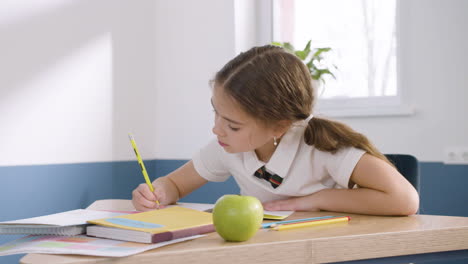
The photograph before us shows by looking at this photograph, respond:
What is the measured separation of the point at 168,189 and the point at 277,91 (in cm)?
46

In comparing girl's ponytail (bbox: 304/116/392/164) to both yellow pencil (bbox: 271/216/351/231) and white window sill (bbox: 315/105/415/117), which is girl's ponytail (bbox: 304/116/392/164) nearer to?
yellow pencil (bbox: 271/216/351/231)

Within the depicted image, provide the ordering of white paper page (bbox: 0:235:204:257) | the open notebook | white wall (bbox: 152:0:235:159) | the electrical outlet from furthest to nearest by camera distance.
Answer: white wall (bbox: 152:0:235:159), the electrical outlet, the open notebook, white paper page (bbox: 0:235:204:257)

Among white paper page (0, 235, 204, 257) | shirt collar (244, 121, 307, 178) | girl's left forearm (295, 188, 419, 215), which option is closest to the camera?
white paper page (0, 235, 204, 257)

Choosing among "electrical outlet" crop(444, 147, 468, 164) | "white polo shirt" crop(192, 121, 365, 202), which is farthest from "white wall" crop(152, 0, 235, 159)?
"white polo shirt" crop(192, 121, 365, 202)

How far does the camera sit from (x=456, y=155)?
2680 millimetres

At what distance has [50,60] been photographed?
8.40ft

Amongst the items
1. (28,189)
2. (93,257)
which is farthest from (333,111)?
(93,257)

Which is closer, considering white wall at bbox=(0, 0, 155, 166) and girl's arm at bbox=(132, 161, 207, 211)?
girl's arm at bbox=(132, 161, 207, 211)

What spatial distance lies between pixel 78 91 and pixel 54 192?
50 cm

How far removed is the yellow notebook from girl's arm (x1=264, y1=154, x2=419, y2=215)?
34 centimetres

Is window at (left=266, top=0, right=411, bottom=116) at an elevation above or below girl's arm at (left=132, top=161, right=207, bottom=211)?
above

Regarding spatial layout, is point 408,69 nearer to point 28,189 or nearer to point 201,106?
point 201,106

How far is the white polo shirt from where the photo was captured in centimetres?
146

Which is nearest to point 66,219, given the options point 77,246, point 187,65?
point 77,246
